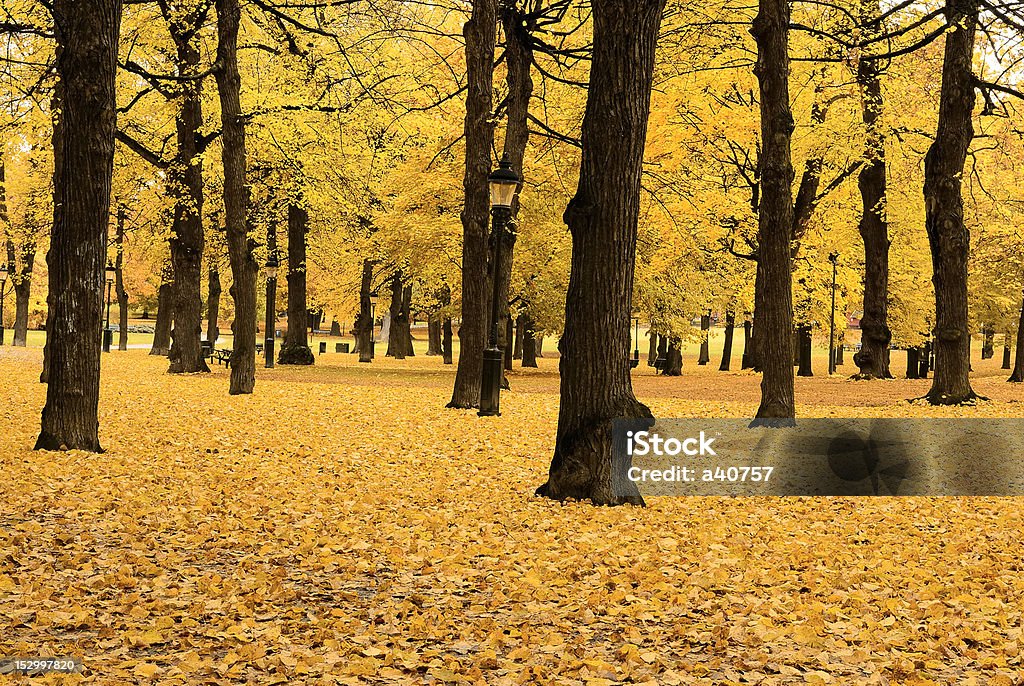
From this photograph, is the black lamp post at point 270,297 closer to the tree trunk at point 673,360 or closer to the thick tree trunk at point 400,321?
the thick tree trunk at point 400,321

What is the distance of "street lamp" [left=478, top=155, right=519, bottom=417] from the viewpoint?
17719 millimetres

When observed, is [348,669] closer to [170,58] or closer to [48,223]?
[170,58]

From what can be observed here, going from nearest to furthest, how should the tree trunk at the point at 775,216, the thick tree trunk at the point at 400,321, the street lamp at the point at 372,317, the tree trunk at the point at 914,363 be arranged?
the tree trunk at the point at 775,216
the street lamp at the point at 372,317
the tree trunk at the point at 914,363
the thick tree trunk at the point at 400,321

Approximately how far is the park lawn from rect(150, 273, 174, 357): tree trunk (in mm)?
26920

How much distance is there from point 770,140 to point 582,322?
23.7 feet

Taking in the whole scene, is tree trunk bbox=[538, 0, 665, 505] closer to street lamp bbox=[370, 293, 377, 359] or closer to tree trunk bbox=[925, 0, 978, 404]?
tree trunk bbox=[925, 0, 978, 404]

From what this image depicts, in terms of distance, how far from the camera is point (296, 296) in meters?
36.8

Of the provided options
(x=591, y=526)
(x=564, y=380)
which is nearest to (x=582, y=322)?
(x=564, y=380)

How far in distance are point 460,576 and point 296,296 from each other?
30569 mm

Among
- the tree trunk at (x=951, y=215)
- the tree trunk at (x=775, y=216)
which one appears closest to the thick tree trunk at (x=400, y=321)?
the tree trunk at (x=951, y=215)

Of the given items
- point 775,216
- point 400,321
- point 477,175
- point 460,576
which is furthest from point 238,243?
point 400,321

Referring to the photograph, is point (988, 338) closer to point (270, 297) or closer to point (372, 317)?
point (372, 317)

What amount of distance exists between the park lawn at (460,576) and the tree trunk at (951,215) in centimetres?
1030

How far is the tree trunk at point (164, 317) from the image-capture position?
39969 mm
